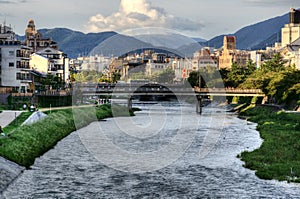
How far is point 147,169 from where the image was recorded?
3547 centimetres

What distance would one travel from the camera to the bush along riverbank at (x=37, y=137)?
35.5 m

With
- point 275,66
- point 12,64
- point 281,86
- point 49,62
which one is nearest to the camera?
point 12,64

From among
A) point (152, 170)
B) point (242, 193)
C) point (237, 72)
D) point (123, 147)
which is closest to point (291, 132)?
point (123, 147)

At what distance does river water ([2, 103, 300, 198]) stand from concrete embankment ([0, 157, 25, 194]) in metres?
0.34

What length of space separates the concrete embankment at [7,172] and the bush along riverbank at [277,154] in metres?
14.2

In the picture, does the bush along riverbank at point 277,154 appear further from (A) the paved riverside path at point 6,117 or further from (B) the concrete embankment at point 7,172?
(A) the paved riverside path at point 6,117

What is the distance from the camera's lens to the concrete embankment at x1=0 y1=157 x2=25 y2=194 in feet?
96.2

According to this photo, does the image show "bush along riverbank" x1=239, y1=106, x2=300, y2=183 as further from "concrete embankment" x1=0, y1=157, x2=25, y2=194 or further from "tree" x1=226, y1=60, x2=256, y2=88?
"tree" x1=226, y1=60, x2=256, y2=88


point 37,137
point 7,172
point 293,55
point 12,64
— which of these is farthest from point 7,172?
point 293,55

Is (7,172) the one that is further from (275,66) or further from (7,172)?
(275,66)

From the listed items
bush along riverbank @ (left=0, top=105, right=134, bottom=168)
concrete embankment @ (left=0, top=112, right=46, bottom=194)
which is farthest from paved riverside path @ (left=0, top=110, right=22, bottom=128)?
concrete embankment @ (left=0, top=112, right=46, bottom=194)

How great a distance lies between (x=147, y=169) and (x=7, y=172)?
902cm

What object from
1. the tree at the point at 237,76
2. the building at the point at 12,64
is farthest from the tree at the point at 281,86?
the building at the point at 12,64

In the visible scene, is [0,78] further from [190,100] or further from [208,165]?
[190,100]
